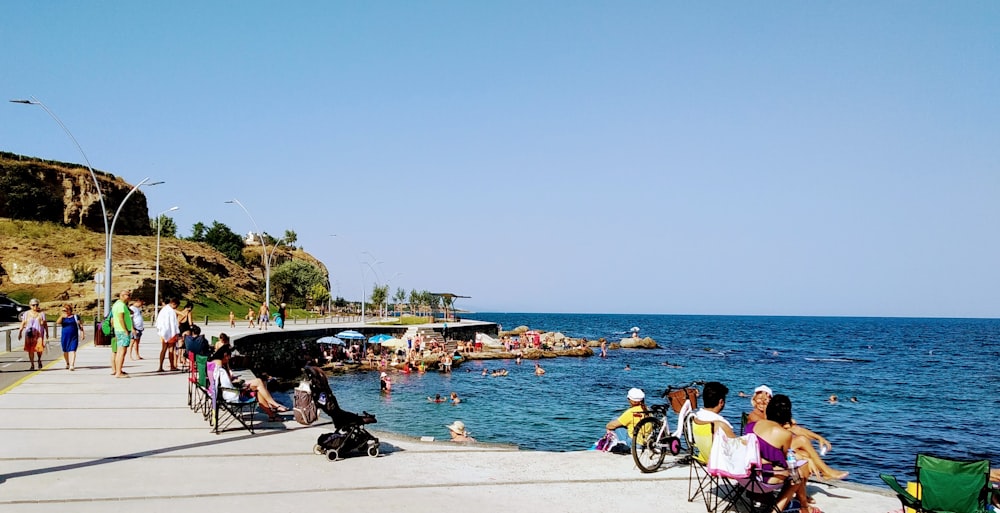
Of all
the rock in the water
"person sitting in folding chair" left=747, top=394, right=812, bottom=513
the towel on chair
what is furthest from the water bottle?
the rock in the water

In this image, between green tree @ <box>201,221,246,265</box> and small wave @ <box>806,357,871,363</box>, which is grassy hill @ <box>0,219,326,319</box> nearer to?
green tree @ <box>201,221,246,265</box>

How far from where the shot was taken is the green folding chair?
20.8 ft

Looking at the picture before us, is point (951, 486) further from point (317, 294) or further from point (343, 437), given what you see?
point (317, 294)

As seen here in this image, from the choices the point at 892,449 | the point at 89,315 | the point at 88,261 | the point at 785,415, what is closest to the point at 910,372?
the point at 892,449

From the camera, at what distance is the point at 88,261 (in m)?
64.3

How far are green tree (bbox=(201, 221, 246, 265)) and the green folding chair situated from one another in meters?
123

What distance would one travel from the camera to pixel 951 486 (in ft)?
21.0

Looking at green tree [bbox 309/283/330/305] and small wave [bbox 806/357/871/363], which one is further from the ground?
green tree [bbox 309/283/330/305]

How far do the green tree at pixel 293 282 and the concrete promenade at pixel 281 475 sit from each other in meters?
92.1

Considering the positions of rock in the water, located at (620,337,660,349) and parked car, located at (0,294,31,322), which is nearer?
parked car, located at (0,294,31,322)

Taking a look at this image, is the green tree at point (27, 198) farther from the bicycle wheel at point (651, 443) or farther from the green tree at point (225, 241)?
the bicycle wheel at point (651, 443)

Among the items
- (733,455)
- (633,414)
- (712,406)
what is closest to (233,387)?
(633,414)

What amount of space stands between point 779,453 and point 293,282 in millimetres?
106879

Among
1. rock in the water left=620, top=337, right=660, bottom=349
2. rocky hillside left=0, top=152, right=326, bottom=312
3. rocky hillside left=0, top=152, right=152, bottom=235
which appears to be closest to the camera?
rocky hillside left=0, top=152, right=326, bottom=312
